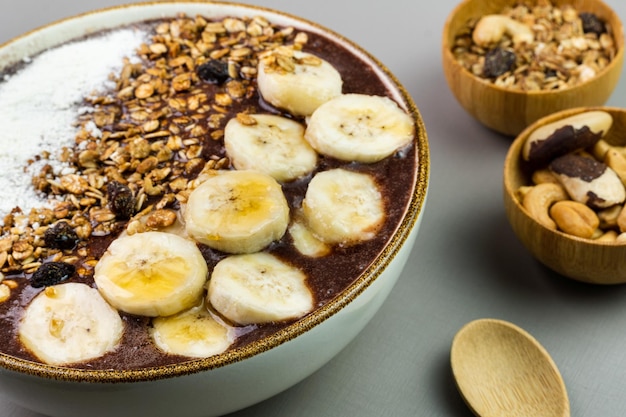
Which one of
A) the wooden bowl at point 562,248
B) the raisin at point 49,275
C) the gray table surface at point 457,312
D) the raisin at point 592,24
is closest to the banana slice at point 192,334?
the raisin at point 49,275

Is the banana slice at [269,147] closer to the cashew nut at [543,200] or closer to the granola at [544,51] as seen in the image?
the cashew nut at [543,200]

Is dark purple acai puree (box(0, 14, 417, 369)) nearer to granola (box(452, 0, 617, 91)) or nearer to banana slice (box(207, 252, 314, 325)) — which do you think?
banana slice (box(207, 252, 314, 325))

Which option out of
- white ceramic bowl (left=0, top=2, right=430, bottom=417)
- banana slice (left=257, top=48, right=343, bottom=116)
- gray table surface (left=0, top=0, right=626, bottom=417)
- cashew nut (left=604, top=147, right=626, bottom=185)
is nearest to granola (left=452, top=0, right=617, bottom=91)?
gray table surface (left=0, top=0, right=626, bottom=417)

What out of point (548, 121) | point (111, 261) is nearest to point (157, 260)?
point (111, 261)

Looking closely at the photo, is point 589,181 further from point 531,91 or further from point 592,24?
point 592,24

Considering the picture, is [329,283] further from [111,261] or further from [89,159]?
[89,159]

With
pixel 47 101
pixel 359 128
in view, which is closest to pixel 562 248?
pixel 359 128
